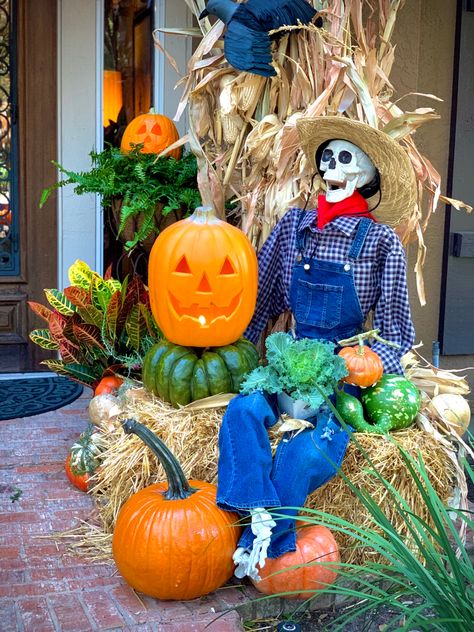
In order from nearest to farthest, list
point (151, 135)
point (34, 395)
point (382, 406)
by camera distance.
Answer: point (382, 406) → point (151, 135) → point (34, 395)

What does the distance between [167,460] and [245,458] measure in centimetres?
28

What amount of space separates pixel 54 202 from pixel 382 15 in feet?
8.61

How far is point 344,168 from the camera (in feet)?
11.8

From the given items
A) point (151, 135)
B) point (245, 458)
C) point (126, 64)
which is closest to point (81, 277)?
point (151, 135)

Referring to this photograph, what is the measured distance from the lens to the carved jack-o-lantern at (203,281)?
11.4 ft

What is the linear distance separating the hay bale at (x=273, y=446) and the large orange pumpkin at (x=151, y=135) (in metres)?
2.00

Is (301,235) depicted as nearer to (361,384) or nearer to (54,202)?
(361,384)

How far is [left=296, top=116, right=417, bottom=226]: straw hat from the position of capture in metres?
3.49

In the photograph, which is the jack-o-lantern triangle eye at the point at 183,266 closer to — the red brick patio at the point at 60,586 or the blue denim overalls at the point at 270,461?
the blue denim overalls at the point at 270,461

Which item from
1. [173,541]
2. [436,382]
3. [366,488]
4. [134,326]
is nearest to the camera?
[173,541]

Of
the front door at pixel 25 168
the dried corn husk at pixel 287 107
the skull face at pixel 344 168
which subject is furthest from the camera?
the front door at pixel 25 168

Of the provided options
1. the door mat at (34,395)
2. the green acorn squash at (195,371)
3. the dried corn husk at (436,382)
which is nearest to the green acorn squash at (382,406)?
the dried corn husk at (436,382)

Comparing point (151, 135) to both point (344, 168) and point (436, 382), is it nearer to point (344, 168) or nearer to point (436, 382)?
point (344, 168)

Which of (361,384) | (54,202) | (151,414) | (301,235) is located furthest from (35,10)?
(361,384)
